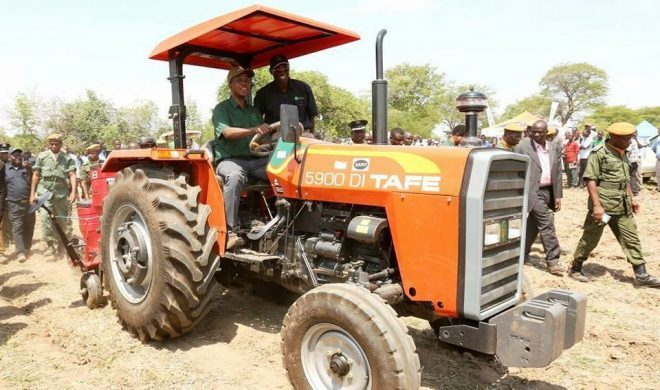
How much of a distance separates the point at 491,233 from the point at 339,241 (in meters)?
1.01

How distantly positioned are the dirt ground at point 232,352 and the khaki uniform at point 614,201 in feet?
1.68

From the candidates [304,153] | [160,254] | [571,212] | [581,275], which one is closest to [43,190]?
[160,254]

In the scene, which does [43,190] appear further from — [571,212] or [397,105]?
[397,105]

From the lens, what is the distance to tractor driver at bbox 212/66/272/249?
388 cm

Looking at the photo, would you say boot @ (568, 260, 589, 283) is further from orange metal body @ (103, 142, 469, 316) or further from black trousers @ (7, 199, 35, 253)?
black trousers @ (7, 199, 35, 253)

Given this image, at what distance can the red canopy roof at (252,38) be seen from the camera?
358 cm

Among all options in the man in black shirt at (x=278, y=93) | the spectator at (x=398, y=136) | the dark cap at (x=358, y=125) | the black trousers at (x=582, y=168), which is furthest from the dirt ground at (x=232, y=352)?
the black trousers at (x=582, y=168)

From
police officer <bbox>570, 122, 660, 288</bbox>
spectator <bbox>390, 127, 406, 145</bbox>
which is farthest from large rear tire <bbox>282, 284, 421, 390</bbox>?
spectator <bbox>390, 127, 406, 145</bbox>

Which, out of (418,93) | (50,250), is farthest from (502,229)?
(418,93)

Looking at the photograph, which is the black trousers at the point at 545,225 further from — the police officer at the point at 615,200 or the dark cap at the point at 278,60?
the dark cap at the point at 278,60

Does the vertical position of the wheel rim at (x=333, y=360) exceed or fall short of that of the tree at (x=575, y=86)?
it falls short

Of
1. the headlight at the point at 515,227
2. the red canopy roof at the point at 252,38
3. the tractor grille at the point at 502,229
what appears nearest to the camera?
the tractor grille at the point at 502,229

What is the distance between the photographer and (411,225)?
291 cm

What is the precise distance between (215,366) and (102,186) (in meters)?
3.21
